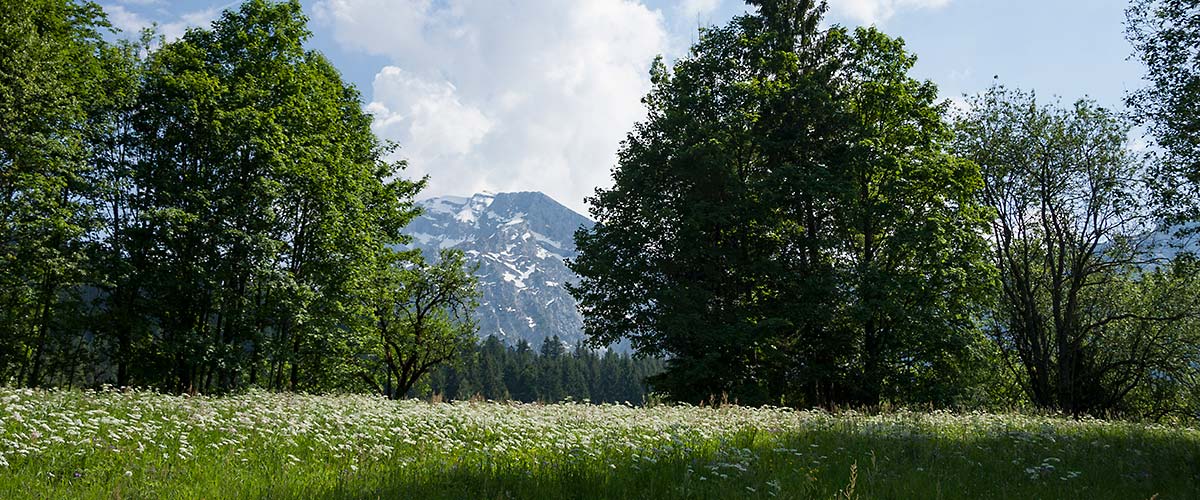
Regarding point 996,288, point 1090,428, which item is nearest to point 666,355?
point 996,288

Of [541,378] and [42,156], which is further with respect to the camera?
[541,378]

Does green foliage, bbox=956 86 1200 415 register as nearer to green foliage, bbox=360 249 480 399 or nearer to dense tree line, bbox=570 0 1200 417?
dense tree line, bbox=570 0 1200 417

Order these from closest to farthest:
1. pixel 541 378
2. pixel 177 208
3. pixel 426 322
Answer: pixel 177 208 < pixel 426 322 < pixel 541 378

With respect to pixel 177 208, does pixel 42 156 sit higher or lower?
higher

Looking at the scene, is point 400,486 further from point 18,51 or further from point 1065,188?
point 1065,188

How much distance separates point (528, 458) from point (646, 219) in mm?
20032

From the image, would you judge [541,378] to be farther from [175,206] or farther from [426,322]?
[175,206]

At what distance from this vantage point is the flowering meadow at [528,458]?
6.00 metres

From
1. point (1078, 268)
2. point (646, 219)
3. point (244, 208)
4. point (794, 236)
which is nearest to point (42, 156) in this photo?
point (244, 208)

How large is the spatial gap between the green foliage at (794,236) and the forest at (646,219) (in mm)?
110

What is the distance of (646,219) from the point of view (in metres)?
26.9

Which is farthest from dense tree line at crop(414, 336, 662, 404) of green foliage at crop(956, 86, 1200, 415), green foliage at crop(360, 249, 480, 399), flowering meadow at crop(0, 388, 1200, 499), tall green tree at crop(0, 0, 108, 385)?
flowering meadow at crop(0, 388, 1200, 499)

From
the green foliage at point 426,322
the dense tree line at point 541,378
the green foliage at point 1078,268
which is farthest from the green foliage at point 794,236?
the dense tree line at point 541,378

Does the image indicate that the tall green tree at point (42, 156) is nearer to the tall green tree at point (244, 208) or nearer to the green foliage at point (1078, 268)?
the tall green tree at point (244, 208)
